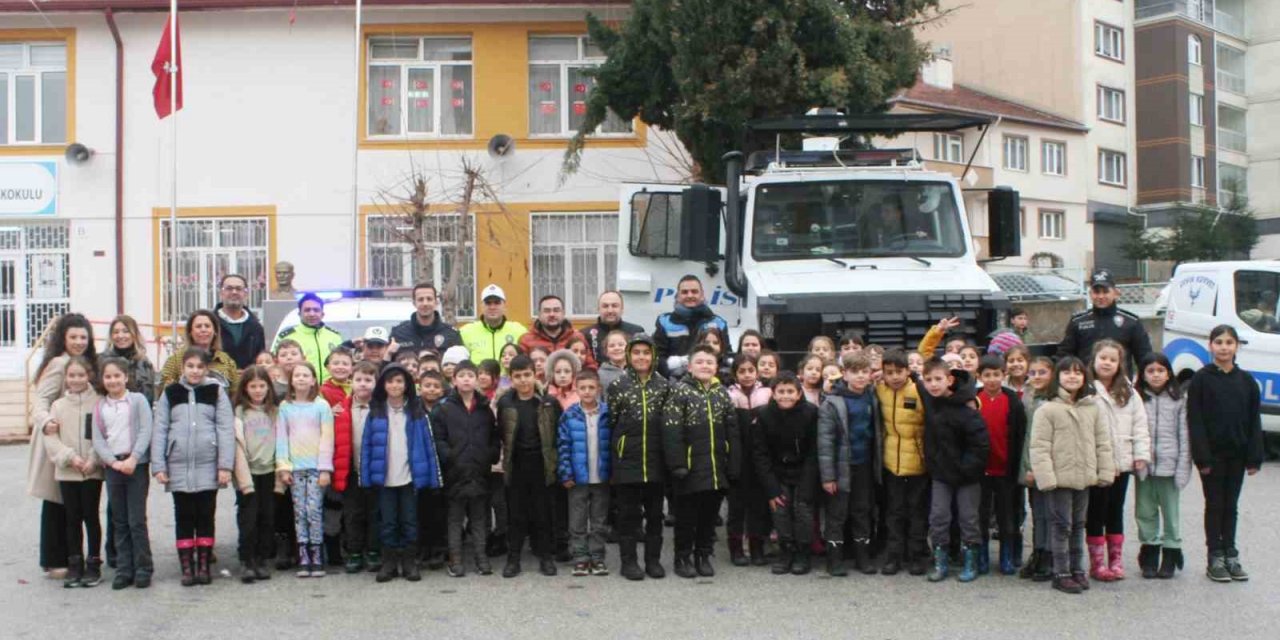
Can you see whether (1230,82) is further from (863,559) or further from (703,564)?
(703,564)

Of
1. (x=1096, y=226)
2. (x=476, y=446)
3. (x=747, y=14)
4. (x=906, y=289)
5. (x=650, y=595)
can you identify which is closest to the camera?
(x=650, y=595)

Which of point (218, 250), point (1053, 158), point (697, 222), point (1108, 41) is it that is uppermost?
point (1108, 41)

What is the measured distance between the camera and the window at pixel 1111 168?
46.7m

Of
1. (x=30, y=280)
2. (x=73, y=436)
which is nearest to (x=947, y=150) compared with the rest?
(x=30, y=280)

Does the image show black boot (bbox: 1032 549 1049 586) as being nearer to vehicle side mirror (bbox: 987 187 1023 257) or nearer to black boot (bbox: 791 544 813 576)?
black boot (bbox: 791 544 813 576)

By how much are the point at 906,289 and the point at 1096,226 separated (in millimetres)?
38268

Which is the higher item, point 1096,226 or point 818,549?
point 1096,226

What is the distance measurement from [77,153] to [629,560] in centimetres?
1663

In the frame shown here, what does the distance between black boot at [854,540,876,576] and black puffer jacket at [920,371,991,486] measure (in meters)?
0.64

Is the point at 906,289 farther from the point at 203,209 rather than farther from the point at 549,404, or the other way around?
the point at 203,209

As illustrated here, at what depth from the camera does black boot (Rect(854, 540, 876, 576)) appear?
8695 mm

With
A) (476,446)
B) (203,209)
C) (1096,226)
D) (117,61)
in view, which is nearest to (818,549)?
(476,446)

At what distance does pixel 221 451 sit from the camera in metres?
8.45

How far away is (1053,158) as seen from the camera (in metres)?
44.3
